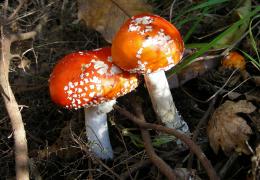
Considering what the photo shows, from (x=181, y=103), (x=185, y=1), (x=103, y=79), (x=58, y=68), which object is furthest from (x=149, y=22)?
(x=185, y=1)

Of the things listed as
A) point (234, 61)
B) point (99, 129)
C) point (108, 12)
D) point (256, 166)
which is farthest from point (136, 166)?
point (108, 12)

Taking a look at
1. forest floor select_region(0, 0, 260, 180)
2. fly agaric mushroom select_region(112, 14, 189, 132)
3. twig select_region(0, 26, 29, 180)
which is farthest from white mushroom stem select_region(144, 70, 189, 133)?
twig select_region(0, 26, 29, 180)

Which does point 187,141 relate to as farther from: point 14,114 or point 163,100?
point 14,114

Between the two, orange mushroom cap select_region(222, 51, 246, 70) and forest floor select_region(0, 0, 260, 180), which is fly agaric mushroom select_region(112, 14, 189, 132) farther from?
orange mushroom cap select_region(222, 51, 246, 70)

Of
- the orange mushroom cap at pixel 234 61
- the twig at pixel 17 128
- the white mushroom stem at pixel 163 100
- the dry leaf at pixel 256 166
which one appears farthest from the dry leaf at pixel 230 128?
the twig at pixel 17 128

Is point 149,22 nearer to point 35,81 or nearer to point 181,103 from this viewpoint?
point 181,103
